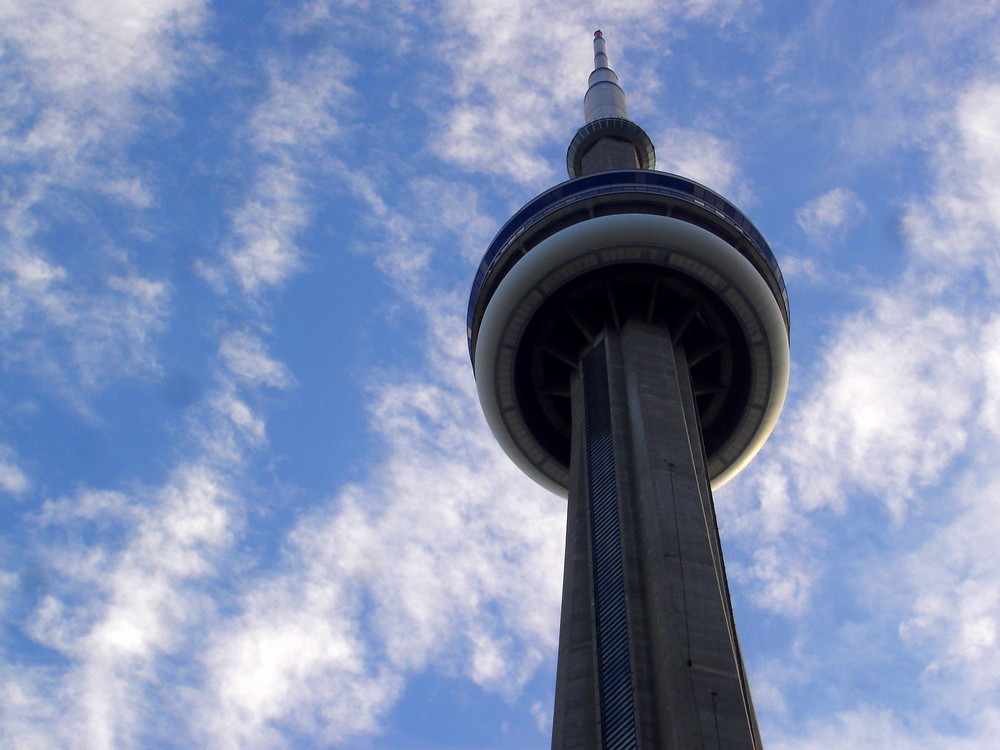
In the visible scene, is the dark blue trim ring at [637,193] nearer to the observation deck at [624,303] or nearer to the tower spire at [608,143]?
the observation deck at [624,303]

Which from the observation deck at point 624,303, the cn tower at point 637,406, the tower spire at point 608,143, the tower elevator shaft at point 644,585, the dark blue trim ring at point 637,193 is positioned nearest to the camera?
the tower elevator shaft at point 644,585

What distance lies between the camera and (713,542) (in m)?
31.7

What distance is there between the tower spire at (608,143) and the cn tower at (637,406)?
0.87 metres

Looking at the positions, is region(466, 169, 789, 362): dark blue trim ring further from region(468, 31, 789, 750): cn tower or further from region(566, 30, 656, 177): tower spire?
region(566, 30, 656, 177): tower spire

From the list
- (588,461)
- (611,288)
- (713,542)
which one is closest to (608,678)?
(713,542)

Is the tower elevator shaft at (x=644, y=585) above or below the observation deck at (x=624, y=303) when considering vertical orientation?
below

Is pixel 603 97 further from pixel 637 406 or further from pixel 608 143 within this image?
pixel 637 406

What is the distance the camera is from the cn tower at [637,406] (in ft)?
88.5

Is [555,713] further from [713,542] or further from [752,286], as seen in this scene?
[752,286]

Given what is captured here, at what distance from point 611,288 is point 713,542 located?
1241 cm

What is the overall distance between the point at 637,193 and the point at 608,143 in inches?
489

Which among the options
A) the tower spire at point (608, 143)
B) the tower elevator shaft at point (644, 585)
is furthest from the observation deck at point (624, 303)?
the tower spire at point (608, 143)

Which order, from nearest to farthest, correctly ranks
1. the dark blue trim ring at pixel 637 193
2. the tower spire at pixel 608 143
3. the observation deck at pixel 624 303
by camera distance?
the observation deck at pixel 624 303 < the dark blue trim ring at pixel 637 193 < the tower spire at pixel 608 143

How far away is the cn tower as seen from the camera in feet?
88.5
